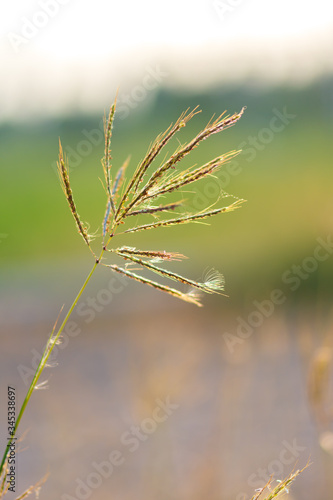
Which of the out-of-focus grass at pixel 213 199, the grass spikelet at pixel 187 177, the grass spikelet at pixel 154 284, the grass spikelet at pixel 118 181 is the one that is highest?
the out-of-focus grass at pixel 213 199

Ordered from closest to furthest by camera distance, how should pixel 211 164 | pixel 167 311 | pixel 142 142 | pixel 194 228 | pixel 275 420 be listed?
pixel 211 164
pixel 275 420
pixel 167 311
pixel 194 228
pixel 142 142

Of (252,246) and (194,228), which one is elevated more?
(194,228)

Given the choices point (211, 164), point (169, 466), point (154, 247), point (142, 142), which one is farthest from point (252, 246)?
point (211, 164)

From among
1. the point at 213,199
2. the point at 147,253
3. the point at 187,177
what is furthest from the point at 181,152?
the point at 213,199

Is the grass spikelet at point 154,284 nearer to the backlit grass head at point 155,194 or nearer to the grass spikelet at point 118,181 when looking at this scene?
the backlit grass head at point 155,194

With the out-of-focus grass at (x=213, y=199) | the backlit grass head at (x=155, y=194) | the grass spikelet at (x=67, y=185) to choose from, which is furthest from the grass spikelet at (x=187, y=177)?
the out-of-focus grass at (x=213, y=199)

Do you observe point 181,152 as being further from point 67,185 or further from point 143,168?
point 67,185

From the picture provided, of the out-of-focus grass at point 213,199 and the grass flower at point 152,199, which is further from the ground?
the out-of-focus grass at point 213,199

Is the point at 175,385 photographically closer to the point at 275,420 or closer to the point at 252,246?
the point at 275,420
